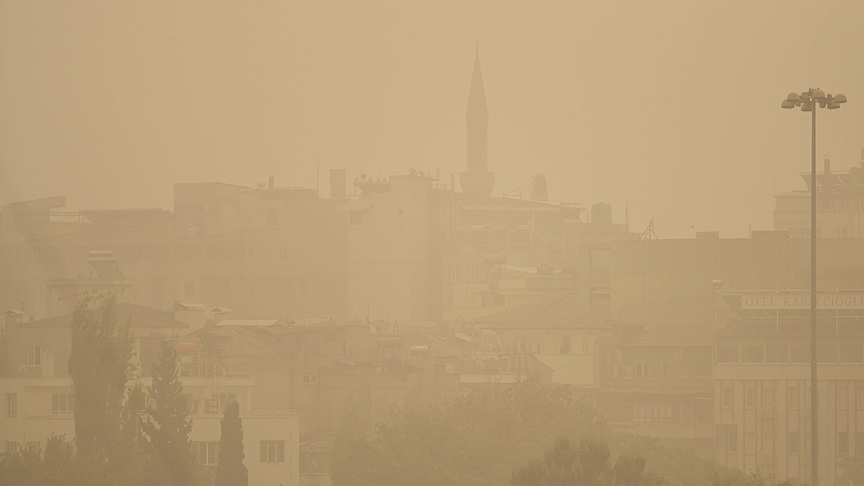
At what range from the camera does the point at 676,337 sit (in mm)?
66375

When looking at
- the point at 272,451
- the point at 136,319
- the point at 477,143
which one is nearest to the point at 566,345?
the point at 136,319

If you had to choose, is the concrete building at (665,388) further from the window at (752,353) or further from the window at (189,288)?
the window at (189,288)

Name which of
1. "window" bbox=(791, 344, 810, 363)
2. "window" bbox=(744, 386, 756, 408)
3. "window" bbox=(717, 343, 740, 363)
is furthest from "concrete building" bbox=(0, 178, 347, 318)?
"window" bbox=(791, 344, 810, 363)

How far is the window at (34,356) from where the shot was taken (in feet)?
184

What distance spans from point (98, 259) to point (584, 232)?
44993mm

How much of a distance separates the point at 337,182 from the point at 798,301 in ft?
165

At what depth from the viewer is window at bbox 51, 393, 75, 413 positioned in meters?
52.1

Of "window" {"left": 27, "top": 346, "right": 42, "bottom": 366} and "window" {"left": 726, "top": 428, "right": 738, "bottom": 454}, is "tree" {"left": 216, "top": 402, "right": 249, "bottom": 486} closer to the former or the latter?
"window" {"left": 27, "top": 346, "right": 42, "bottom": 366}

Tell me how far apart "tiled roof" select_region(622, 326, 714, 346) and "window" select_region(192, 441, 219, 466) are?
2269cm

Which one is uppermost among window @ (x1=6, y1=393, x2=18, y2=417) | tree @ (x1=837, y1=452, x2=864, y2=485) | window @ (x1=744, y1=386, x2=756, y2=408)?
window @ (x1=6, y1=393, x2=18, y2=417)

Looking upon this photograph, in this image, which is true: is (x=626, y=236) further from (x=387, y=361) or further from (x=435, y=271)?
(x=387, y=361)

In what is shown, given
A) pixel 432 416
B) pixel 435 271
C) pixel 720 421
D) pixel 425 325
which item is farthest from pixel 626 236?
pixel 432 416

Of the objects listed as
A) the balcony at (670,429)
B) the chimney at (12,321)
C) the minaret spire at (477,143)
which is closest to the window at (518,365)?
the balcony at (670,429)

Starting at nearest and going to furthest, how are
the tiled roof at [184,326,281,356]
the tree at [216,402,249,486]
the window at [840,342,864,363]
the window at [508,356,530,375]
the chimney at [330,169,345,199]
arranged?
the tree at [216,402,249,486], the tiled roof at [184,326,281,356], the window at [840,342,864,363], the window at [508,356,530,375], the chimney at [330,169,345,199]
